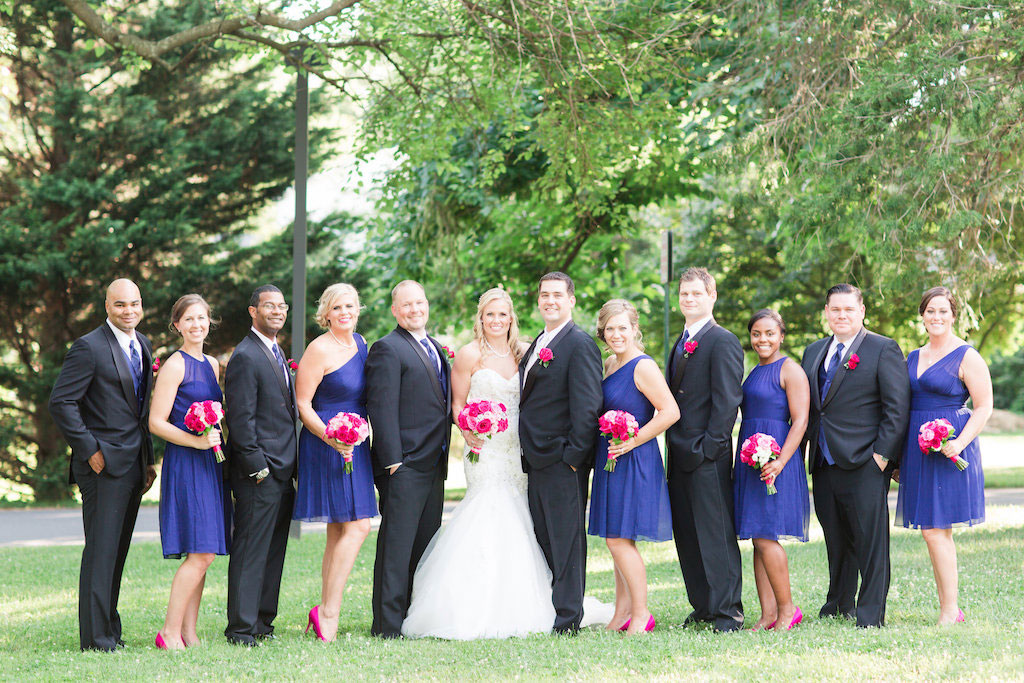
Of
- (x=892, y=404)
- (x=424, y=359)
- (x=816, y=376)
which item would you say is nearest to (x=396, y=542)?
(x=424, y=359)

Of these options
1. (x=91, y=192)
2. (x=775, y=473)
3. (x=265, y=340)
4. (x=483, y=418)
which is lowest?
(x=775, y=473)

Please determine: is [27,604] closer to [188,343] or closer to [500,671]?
[188,343]

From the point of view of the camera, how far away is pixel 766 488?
258 inches

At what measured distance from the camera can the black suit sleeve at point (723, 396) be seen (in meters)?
6.41

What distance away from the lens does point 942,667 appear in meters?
5.27

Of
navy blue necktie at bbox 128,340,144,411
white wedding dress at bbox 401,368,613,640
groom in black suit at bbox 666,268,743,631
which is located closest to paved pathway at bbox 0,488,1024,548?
navy blue necktie at bbox 128,340,144,411

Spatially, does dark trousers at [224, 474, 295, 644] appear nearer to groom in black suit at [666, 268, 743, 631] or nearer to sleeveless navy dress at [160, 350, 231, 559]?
sleeveless navy dress at [160, 350, 231, 559]

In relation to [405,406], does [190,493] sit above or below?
below

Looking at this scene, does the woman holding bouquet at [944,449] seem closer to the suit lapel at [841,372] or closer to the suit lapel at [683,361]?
the suit lapel at [841,372]

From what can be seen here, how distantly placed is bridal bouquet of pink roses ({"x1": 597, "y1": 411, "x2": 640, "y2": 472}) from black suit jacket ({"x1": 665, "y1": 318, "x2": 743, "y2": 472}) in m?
0.36

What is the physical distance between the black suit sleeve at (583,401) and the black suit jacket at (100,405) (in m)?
2.63

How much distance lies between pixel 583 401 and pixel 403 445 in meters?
1.18

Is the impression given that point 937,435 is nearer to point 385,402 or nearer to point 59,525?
point 385,402

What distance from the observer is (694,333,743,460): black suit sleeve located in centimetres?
641
